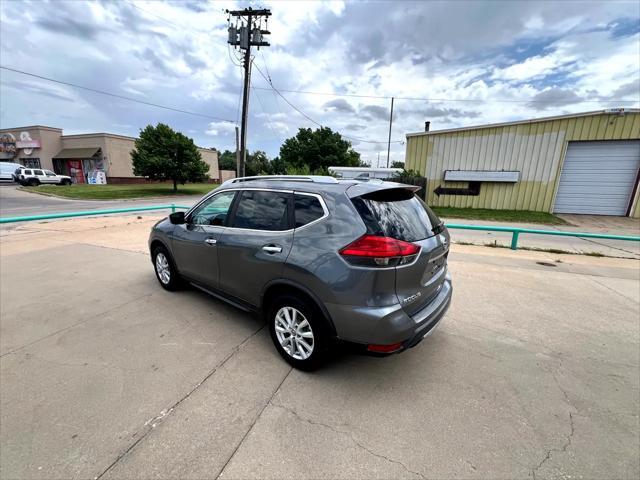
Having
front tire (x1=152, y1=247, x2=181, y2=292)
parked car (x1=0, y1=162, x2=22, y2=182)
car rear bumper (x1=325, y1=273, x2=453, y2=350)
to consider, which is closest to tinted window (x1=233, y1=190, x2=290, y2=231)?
car rear bumper (x1=325, y1=273, x2=453, y2=350)

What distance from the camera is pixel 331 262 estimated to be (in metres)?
2.28

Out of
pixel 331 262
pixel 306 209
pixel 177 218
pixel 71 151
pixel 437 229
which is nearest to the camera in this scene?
pixel 331 262

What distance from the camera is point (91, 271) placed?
16.9ft

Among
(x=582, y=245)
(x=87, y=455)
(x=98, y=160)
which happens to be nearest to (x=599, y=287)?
(x=582, y=245)

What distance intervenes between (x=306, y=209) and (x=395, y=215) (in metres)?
0.76

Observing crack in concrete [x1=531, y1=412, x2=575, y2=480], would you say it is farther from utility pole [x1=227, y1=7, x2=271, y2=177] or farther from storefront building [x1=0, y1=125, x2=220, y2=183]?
storefront building [x1=0, y1=125, x2=220, y2=183]

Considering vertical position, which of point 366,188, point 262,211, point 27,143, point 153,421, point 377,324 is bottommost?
point 153,421

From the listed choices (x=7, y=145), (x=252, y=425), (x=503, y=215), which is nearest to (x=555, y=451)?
(x=252, y=425)

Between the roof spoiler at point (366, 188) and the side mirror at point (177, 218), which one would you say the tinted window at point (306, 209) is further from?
the side mirror at point (177, 218)

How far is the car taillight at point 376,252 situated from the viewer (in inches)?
84.8

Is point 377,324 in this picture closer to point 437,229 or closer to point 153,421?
point 437,229

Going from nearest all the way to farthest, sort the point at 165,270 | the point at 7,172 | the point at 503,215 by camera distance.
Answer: the point at 165,270 → the point at 503,215 → the point at 7,172

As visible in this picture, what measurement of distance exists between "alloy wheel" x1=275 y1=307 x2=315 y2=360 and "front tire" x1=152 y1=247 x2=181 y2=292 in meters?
2.16

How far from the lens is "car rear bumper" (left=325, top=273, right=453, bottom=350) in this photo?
2.16 metres
